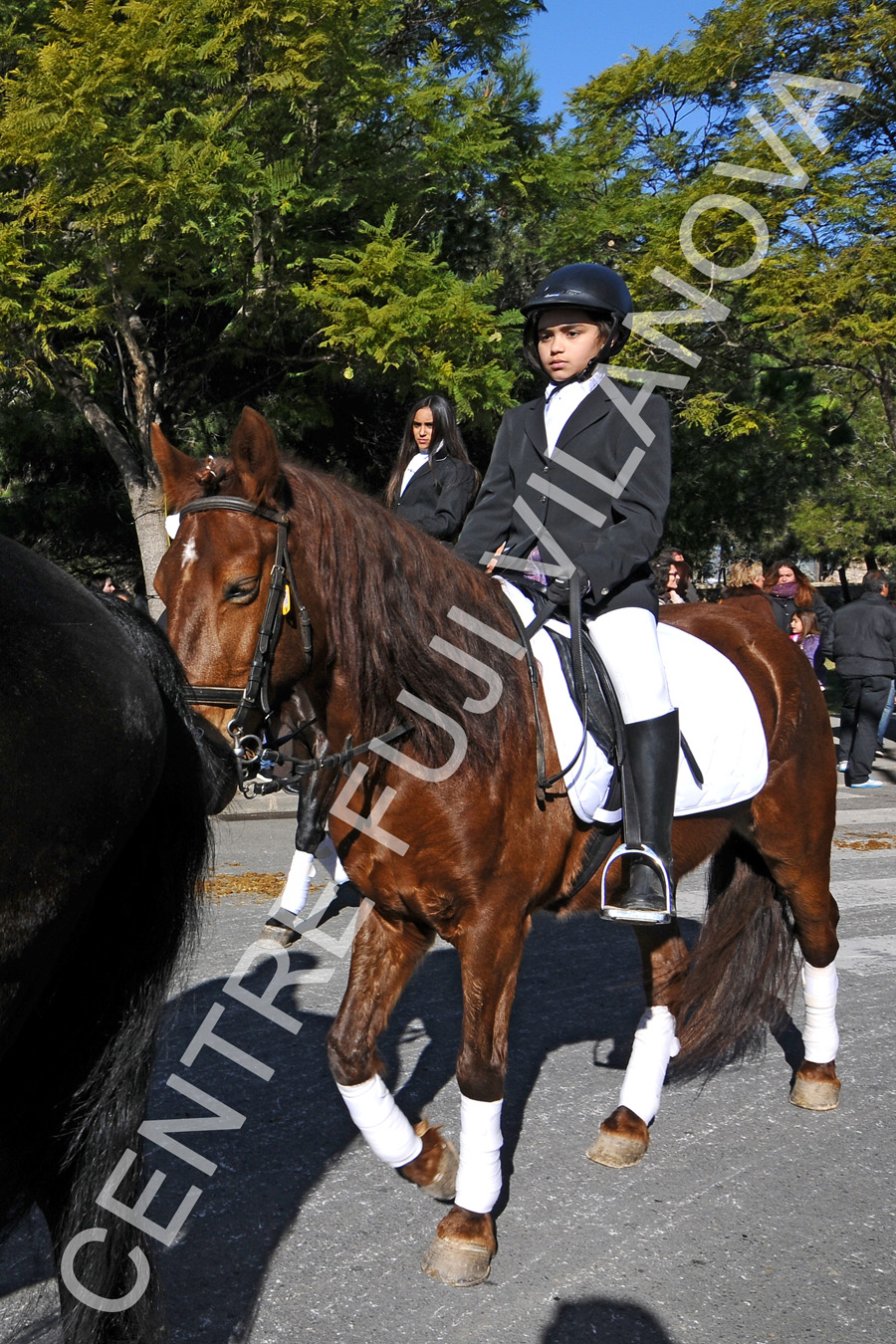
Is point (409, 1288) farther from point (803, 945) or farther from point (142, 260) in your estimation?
point (142, 260)

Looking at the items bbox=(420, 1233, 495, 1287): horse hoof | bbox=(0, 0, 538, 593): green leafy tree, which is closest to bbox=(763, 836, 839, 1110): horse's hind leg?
bbox=(420, 1233, 495, 1287): horse hoof

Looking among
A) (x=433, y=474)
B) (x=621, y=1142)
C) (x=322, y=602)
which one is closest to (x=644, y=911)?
(x=621, y=1142)

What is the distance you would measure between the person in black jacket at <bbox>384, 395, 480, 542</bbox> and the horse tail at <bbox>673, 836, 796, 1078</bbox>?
1.92 metres

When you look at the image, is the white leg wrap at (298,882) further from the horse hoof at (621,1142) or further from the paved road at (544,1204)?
the horse hoof at (621,1142)

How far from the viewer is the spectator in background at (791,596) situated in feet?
34.8

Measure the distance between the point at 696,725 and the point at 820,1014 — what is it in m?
1.23

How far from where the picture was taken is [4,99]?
9539mm

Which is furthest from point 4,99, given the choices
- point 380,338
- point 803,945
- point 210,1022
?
point 803,945

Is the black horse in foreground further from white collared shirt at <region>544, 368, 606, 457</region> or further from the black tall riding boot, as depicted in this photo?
white collared shirt at <region>544, 368, 606, 457</region>

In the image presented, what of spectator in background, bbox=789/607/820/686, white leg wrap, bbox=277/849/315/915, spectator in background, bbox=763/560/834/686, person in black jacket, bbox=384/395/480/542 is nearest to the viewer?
person in black jacket, bbox=384/395/480/542

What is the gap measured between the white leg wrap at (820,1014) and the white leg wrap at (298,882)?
2444mm

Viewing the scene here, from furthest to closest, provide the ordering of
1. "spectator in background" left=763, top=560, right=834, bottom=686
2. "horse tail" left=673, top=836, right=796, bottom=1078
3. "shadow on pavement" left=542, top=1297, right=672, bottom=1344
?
"spectator in background" left=763, top=560, right=834, bottom=686 → "horse tail" left=673, top=836, right=796, bottom=1078 → "shadow on pavement" left=542, top=1297, right=672, bottom=1344

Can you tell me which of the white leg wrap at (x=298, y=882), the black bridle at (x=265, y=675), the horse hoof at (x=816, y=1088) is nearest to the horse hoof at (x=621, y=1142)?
the horse hoof at (x=816, y=1088)

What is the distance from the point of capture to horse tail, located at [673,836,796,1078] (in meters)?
4.18
